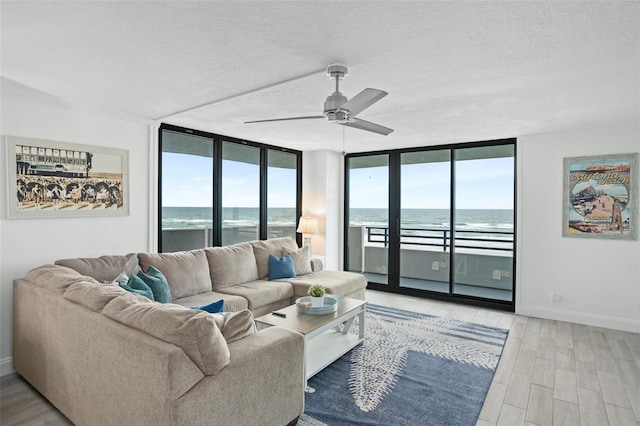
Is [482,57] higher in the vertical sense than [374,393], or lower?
higher

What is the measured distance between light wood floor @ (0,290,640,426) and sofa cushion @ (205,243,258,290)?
6.04 ft

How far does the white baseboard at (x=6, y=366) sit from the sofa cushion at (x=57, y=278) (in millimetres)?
786

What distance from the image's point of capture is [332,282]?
→ 449 centimetres

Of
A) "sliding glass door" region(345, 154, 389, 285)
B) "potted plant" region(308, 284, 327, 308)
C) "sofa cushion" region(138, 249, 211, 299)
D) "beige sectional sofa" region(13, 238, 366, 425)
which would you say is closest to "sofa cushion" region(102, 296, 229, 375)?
"beige sectional sofa" region(13, 238, 366, 425)

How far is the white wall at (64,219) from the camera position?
309cm

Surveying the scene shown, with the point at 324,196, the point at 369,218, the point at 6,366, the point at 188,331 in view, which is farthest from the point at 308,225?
the point at 188,331

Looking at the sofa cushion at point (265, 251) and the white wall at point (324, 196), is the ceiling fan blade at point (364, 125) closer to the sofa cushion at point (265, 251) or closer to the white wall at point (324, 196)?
the sofa cushion at point (265, 251)

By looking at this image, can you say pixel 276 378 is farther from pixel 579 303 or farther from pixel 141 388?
pixel 579 303

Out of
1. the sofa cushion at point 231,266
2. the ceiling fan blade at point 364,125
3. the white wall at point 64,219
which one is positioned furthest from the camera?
the sofa cushion at point 231,266

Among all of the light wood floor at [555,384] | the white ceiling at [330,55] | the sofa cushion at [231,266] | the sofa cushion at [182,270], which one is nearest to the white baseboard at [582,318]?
the light wood floor at [555,384]

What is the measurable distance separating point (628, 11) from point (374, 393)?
279cm

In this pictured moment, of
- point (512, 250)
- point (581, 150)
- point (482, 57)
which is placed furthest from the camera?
point (512, 250)

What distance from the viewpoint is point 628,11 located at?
70.1 inches

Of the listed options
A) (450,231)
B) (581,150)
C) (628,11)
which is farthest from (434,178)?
(628,11)
